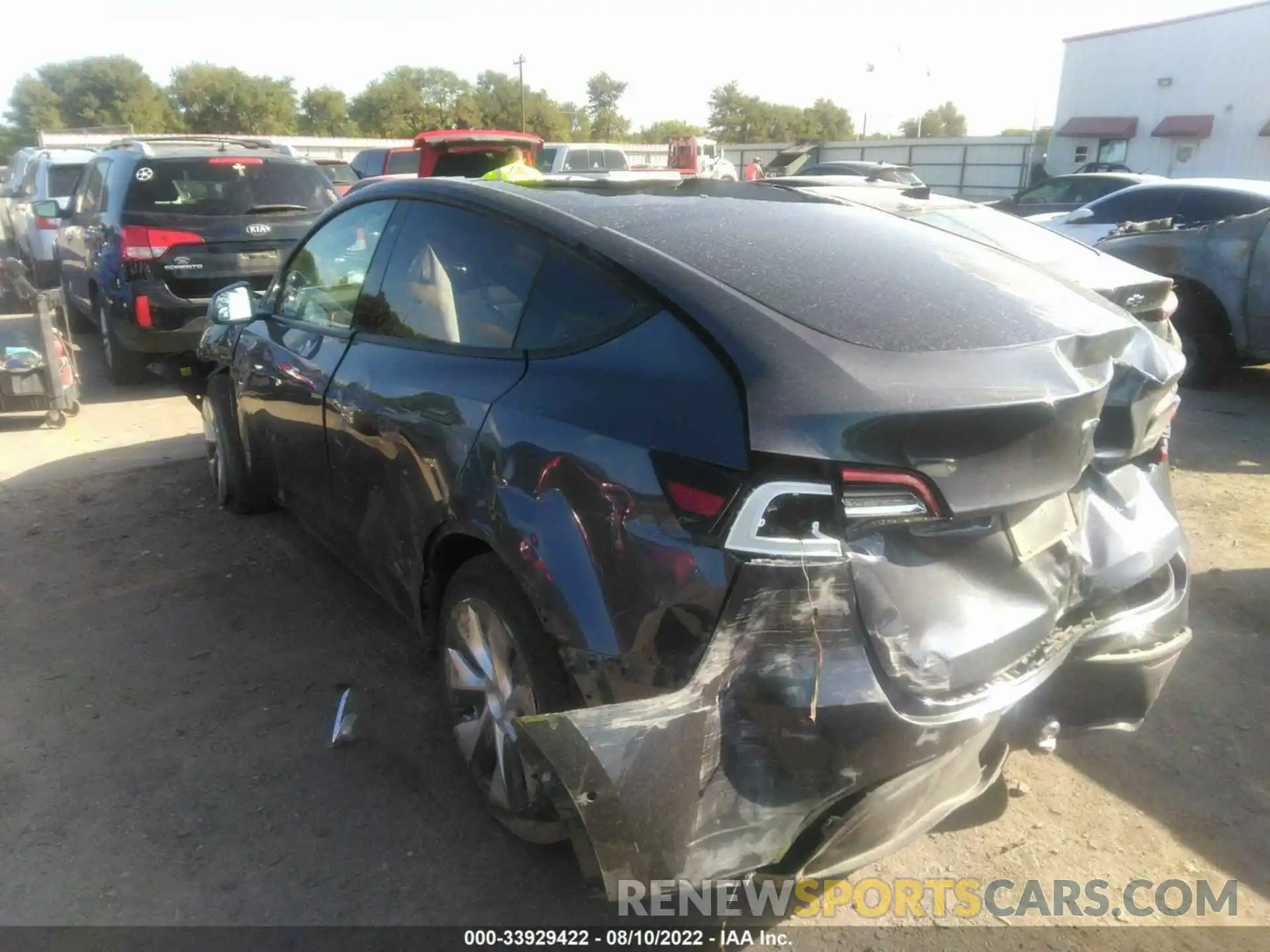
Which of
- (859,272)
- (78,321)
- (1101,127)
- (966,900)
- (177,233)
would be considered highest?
(1101,127)

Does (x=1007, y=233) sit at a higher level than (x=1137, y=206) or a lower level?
higher

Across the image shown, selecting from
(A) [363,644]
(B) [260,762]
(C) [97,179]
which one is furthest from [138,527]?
(C) [97,179]

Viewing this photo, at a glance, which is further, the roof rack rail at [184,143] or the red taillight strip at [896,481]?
the roof rack rail at [184,143]

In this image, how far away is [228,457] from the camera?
4.99 m

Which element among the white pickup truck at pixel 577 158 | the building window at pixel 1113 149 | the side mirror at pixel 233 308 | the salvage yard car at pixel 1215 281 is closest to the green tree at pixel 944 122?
the building window at pixel 1113 149

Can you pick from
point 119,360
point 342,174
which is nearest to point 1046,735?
point 119,360

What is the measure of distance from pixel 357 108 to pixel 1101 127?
161 feet

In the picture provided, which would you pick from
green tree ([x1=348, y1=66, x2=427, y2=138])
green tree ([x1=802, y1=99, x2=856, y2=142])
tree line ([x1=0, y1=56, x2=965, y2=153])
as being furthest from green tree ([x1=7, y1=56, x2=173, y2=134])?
green tree ([x1=802, y1=99, x2=856, y2=142])

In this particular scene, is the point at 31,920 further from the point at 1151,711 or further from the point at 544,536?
the point at 1151,711

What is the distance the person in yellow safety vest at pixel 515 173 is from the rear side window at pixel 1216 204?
6.23 meters

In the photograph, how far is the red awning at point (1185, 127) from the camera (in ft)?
101

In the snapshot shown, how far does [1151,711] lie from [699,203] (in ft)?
7.79

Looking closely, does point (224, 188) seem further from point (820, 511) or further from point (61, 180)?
point (820, 511)

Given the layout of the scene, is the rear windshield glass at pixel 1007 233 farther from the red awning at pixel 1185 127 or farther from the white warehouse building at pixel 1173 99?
the red awning at pixel 1185 127
